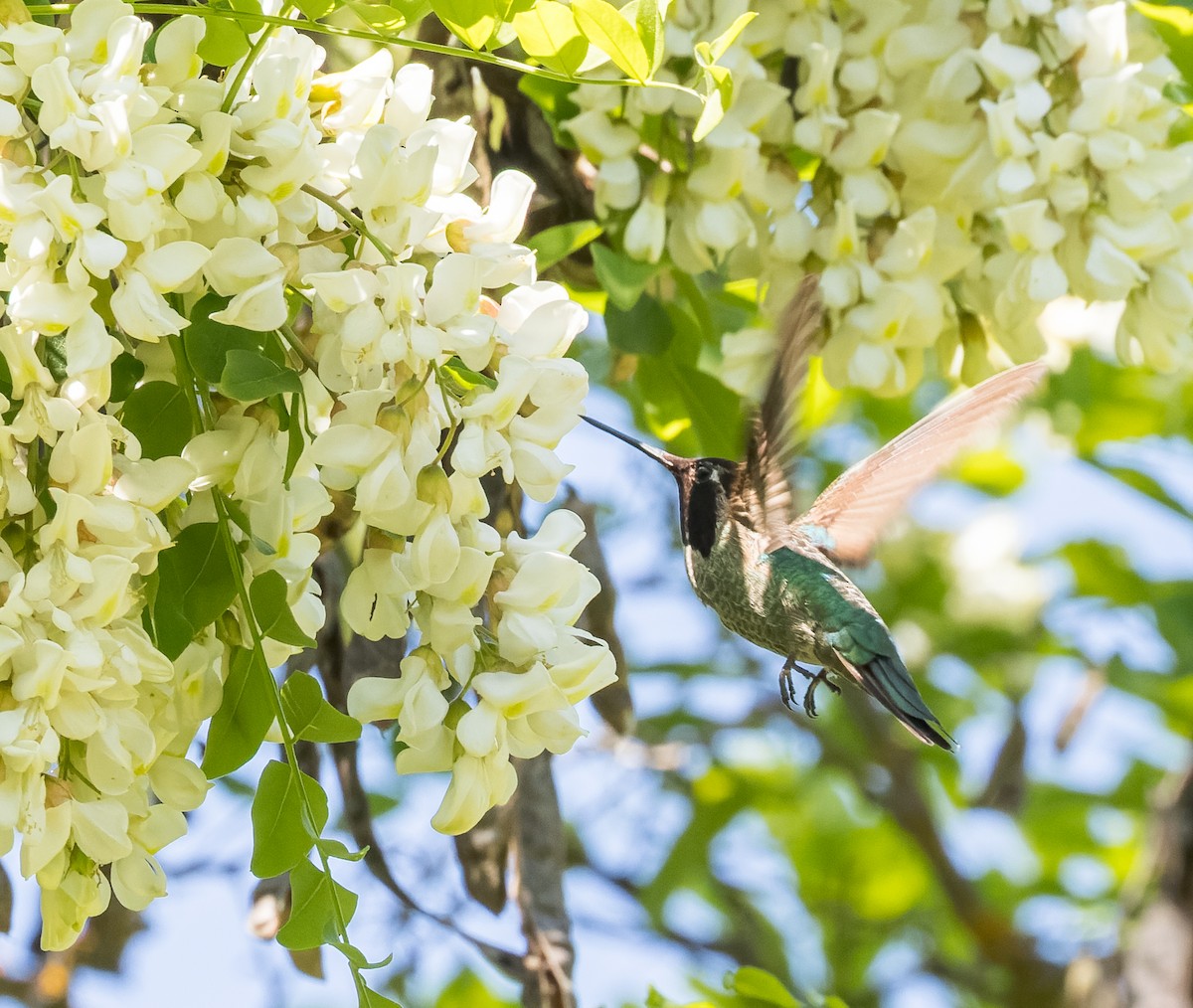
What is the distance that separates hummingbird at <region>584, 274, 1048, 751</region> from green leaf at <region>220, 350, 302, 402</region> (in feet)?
1.41

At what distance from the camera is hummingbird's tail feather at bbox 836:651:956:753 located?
122 centimetres

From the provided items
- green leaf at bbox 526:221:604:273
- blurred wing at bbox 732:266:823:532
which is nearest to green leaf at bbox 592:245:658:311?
green leaf at bbox 526:221:604:273

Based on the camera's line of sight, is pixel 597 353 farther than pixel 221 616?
Yes

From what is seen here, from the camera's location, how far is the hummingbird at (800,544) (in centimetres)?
121

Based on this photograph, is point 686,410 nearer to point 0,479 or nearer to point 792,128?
point 792,128

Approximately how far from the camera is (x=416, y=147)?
2.60ft

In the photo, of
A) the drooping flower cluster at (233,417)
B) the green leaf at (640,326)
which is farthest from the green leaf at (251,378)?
the green leaf at (640,326)

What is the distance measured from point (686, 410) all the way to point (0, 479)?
2.51 feet

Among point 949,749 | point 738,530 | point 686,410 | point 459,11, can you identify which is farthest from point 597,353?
point 459,11

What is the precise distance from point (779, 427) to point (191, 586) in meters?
0.50

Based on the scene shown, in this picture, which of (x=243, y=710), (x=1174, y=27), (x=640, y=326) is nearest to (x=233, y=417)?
(x=243, y=710)

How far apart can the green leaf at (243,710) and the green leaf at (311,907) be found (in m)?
Answer: 0.07

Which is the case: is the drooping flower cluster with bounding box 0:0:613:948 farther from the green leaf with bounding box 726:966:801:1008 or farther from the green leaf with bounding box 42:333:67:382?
the green leaf with bounding box 726:966:801:1008

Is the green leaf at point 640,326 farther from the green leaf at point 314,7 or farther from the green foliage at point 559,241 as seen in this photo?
the green leaf at point 314,7
